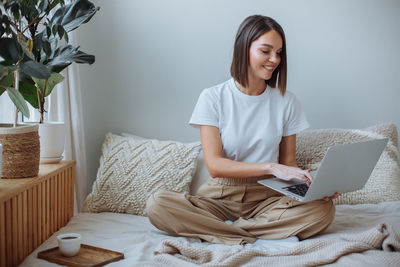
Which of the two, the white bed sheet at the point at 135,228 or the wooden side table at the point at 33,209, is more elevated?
the wooden side table at the point at 33,209

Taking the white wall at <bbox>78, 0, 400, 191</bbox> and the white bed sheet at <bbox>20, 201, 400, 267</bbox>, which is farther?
the white wall at <bbox>78, 0, 400, 191</bbox>

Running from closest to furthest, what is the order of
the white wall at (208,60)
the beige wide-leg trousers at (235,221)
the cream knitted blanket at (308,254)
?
the cream knitted blanket at (308,254) → the beige wide-leg trousers at (235,221) → the white wall at (208,60)

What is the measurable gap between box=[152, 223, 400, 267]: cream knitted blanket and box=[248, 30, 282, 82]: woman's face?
0.73 m

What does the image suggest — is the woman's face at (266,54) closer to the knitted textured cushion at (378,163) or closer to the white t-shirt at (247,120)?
the white t-shirt at (247,120)

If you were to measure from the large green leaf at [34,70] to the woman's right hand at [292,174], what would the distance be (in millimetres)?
868

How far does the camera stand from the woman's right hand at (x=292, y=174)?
1.67m

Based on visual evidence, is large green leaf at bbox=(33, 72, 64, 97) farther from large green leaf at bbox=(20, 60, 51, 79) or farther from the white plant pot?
large green leaf at bbox=(20, 60, 51, 79)

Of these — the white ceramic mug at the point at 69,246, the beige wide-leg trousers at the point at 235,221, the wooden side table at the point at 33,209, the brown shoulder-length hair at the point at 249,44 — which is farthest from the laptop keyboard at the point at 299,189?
the wooden side table at the point at 33,209

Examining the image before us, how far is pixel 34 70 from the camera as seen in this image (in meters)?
1.47

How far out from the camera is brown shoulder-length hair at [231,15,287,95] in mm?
1918

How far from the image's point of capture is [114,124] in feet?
8.40

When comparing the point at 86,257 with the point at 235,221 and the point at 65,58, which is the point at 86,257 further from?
the point at 65,58

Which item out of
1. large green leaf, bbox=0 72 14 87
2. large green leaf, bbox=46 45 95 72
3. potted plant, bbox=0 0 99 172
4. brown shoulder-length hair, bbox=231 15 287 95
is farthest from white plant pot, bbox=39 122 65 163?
brown shoulder-length hair, bbox=231 15 287 95

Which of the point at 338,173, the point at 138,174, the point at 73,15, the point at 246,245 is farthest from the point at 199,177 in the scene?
the point at 73,15
